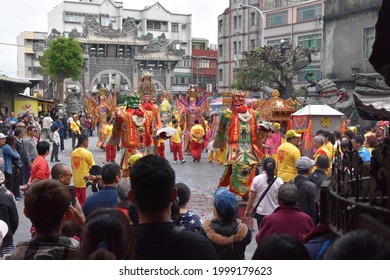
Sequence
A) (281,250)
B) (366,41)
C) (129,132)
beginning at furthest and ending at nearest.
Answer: (366,41) → (129,132) → (281,250)

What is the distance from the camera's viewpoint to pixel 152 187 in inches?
123

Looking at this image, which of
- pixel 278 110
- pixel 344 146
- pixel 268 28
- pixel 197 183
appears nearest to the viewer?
pixel 344 146

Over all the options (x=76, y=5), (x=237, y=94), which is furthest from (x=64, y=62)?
(x=237, y=94)

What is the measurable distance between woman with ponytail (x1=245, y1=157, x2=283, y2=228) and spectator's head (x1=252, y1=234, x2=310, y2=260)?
4426 millimetres

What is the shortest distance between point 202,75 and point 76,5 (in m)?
17.0

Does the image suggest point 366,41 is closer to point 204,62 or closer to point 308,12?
point 308,12

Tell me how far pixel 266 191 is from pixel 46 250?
4.37 m

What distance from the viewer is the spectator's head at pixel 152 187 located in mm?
3092

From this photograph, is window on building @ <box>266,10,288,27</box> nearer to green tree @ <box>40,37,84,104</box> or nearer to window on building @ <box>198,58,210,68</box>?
green tree @ <box>40,37,84,104</box>

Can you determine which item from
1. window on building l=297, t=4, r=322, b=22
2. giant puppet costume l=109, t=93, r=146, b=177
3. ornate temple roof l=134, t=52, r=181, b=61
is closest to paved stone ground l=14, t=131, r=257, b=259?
giant puppet costume l=109, t=93, r=146, b=177

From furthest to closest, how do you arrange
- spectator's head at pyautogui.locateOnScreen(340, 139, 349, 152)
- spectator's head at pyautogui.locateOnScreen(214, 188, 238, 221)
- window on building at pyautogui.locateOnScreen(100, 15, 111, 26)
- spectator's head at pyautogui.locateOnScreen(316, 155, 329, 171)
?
window on building at pyautogui.locateOnScreen(100, 15, 111, 26) < spectator's head at pyautogui.locateOnScreen(316, 155, 329, 171) < spectator's head at pyautogui.locateOnScreen(214, 188, 238, 221) < spectator's head at pyautogui.locateOnScreen(340, 139, 349, 152)

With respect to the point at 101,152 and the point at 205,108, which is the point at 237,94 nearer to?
the point at 205,108

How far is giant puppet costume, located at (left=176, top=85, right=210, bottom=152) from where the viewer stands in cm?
2122

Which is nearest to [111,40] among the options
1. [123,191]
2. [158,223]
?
[123,191]
